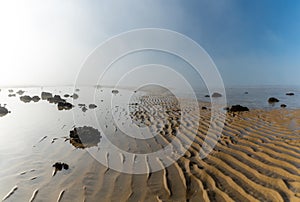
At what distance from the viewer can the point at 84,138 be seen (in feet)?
34.1

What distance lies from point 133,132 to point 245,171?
644 cm

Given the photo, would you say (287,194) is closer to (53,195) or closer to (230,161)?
(230,161)

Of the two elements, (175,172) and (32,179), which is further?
(175,172)

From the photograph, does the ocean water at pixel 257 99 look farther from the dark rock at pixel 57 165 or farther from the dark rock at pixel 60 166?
the dark rock at pixel 57 165

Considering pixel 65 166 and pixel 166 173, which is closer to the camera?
pixel 166 173

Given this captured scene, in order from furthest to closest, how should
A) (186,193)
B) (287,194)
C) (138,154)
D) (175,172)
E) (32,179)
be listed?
(138,154) → (175,172) → (32,179) → (186,193) → (287,194)

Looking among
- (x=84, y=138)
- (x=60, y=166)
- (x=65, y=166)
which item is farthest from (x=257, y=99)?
(x=60, y=166)

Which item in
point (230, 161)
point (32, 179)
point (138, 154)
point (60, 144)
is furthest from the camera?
point (60, 144)

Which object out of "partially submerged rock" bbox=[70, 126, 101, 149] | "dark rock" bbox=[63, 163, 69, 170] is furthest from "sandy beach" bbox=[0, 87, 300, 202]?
"partially submerged rock" bbox=[70, 126, 101, 149]

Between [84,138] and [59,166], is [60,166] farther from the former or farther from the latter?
[84,138]

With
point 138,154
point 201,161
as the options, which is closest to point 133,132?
point 138,154

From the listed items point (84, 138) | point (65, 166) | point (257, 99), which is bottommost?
point (257, 99)

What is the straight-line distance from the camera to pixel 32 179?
6.50 m

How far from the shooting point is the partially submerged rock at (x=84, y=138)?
32.2 ft
